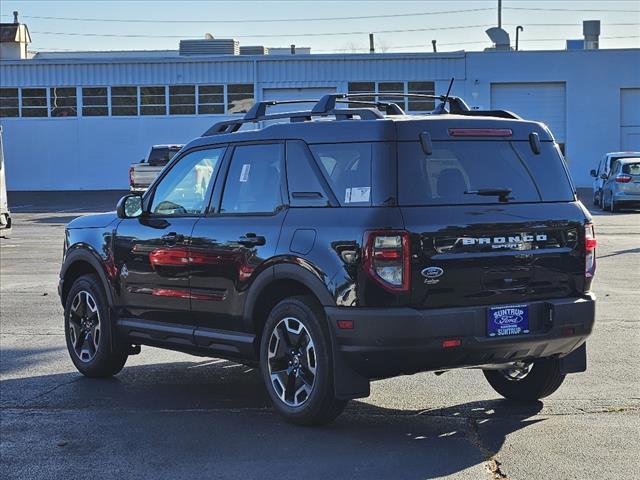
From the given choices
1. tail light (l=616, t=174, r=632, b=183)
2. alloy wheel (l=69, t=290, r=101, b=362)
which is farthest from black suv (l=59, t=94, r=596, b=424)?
tail light (l=616, t=174, r=632, b=183)

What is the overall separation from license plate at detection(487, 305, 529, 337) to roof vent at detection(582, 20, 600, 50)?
1935 inches

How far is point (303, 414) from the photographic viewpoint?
684 cm

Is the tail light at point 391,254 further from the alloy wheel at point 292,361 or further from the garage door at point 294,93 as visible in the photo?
the garage door at point 294,93

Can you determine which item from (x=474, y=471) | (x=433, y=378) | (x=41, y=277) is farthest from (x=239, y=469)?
(x=41, y=277)

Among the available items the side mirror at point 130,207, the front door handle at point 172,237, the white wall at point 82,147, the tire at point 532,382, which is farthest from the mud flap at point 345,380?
the white wall at point 82,147

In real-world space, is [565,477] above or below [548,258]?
below

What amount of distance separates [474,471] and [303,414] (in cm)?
136

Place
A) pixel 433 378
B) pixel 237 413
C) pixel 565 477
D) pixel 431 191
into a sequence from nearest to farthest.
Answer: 1. pixel 565 477
2. pixel 431 191
3. pixel 237 413
4. pixel 433 378

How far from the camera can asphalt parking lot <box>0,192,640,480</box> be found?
6.06 m

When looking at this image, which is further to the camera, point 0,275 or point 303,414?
point 0,275

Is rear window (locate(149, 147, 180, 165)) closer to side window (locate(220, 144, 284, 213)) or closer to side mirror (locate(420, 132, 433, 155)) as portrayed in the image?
side window (locate(220, 144, 284, 213))

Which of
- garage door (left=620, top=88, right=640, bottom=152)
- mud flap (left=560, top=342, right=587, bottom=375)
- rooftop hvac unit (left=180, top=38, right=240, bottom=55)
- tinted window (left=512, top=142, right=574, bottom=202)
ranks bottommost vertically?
mud flap (left=560, top=342, right=587, bottom=375)

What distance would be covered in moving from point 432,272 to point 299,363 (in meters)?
1.15

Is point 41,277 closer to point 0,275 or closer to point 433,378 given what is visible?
point 0,275
